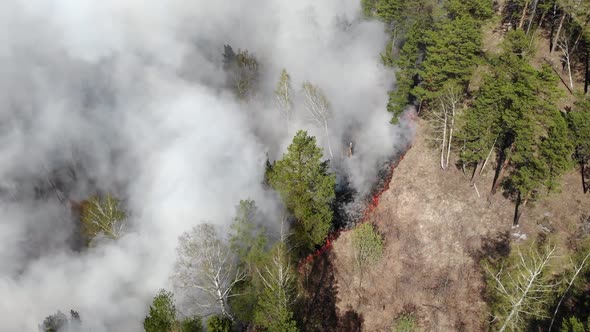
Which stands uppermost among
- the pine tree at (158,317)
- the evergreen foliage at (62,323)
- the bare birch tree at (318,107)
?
the bare birch tree at (318,107)

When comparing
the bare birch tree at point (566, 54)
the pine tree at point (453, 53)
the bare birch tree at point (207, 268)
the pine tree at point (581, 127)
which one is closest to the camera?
the pine tree at point (581, 127)

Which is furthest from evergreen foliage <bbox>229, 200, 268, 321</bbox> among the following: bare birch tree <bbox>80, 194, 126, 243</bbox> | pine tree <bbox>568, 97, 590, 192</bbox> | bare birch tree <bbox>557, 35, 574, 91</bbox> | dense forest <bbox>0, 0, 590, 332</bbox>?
bare birch tree <bbox>557, 35, 574, 91</bbox>

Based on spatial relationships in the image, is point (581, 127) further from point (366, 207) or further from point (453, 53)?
point (366, 207)

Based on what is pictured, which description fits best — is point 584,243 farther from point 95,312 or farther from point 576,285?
point 95,312

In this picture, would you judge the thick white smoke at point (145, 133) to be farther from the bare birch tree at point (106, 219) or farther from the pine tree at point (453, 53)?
the pine tree at point (453, 53)

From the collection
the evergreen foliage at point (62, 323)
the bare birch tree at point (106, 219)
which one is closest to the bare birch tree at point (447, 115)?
the bare birch tree at point (106, 219)

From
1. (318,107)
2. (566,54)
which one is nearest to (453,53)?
(566,54)

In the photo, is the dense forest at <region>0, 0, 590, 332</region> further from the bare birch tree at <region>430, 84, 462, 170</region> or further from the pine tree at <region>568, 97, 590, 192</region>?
the bare birch tree at <region>430, 84, 462, 170</region>

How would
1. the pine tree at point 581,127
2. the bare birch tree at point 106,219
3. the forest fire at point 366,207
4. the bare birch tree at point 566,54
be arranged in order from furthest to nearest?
the bare birch tree at point 106,219, the forest fire at point 366,207, the bare birch tree at point 566,54, the pine tree at point 581,127
